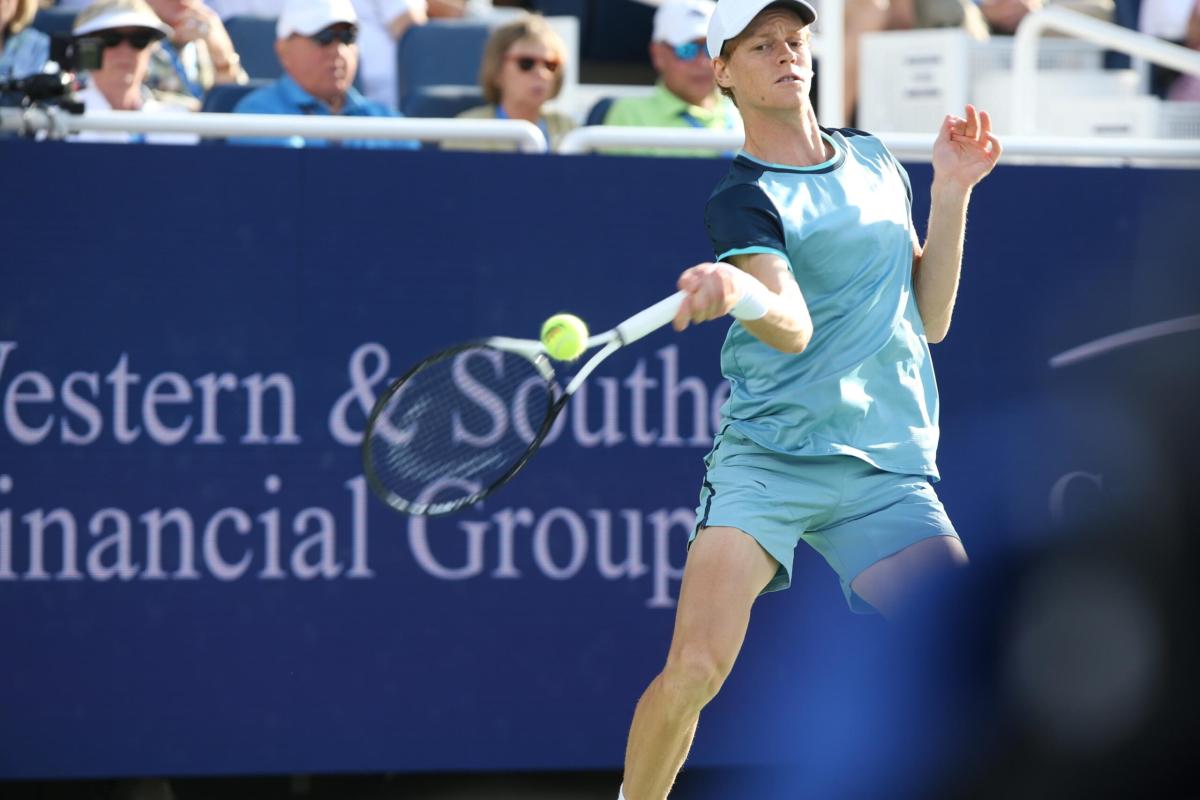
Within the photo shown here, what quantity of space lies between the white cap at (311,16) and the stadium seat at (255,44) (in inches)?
51.3

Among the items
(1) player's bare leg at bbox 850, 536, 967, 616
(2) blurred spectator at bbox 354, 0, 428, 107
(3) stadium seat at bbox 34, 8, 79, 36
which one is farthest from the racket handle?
(2) blurred spectator at bbox 354, 0, 428, 107

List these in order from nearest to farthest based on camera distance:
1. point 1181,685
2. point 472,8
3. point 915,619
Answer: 1. point 1181,685
2. point 915,619
3. point 472,8

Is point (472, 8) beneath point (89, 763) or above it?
above

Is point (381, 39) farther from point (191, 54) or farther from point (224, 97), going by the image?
point (224, 97)

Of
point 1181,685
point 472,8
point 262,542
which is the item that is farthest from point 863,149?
point 472,8

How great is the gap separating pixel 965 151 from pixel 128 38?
2.73 meters

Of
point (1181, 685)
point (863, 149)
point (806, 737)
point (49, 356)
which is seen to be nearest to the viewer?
point (1181, 685)

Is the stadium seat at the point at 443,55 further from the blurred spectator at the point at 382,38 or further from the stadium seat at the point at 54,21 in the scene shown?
the stadium seat at the point at 54,21

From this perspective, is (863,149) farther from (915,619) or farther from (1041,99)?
(1041,99)

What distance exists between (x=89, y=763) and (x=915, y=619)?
2441 mm

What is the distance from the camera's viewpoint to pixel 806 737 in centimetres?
532

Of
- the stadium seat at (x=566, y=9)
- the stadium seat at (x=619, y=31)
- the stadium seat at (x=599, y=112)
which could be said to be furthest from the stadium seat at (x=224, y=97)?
the stadium seat at (x=619, y=31)

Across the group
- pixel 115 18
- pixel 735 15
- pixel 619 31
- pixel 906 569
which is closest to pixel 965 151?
pixel 735 15

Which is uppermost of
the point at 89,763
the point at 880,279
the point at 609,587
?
the point at 880,279
